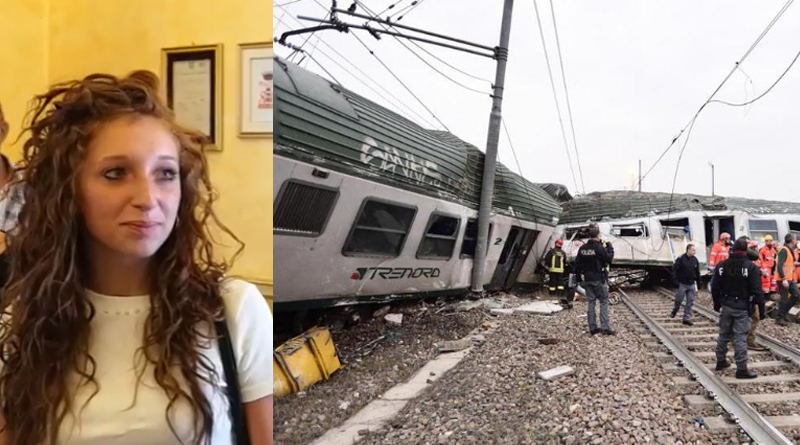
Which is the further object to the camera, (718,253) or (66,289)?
(718,253)

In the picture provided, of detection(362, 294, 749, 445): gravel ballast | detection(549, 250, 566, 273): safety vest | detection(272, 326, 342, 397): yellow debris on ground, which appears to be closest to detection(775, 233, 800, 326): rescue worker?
detection(362, 294, 749, 445): gravel ballast

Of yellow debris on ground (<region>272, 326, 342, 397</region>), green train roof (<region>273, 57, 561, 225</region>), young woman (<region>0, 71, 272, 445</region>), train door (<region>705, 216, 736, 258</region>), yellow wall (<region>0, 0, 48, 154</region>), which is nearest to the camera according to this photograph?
young woman (<region>0, 71, 272, 445</region>)

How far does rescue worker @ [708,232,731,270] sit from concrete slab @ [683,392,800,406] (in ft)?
1.05

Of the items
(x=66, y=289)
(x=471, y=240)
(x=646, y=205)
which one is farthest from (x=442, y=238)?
(x=66, y=289)

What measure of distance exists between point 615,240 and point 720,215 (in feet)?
0.76

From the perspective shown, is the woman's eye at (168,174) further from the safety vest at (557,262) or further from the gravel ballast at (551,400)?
the safety vest at (557,262)

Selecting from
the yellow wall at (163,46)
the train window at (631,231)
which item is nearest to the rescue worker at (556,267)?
the train window at (631,231)

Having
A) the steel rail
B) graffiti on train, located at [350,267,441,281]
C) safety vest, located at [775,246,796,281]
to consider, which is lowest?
the steel rail

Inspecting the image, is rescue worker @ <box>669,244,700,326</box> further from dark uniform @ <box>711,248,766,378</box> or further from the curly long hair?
the curly long hair

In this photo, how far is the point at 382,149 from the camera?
4.65ft

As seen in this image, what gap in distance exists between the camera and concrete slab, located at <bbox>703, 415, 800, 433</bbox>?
933 millimetres

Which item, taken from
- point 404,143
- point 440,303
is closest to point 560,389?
point 440,303

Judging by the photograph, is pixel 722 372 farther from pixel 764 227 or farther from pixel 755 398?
pixel 764 227

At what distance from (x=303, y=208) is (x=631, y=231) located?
0.81 meters
